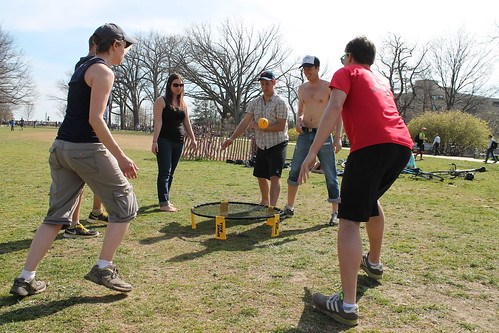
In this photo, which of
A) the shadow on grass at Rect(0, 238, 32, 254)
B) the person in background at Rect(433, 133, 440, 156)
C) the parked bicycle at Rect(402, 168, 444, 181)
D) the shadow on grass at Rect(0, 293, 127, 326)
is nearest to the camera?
the shadow on grass at Rect(0, 293, 127, 326)

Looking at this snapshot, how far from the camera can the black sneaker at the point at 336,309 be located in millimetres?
2604

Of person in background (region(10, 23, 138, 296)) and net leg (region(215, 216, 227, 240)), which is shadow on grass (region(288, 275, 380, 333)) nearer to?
person in background (region(10, 23, 138, 296))

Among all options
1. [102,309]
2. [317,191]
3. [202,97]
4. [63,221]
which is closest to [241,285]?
[102,309]

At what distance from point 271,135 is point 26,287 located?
3.58 meters

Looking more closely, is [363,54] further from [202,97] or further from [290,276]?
[202,97]

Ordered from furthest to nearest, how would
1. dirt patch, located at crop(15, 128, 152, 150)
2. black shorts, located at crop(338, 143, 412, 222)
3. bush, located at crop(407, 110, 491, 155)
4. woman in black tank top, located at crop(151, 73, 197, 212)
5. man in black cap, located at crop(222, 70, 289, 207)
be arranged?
1. bush, located at crop(407, 110, 491, 155)
2. dirt patch, located at crop(15, 128, 152, 150)
3. woman in black tank top, located at crop(151, 73, 197, 212)
4. man in black cap, located at crop(222, 70, 289, 207)
5. black shorts, located at crop(338, 143, 412, 222)

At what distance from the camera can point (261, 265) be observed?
12.0ft

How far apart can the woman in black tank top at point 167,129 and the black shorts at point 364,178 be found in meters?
3.67

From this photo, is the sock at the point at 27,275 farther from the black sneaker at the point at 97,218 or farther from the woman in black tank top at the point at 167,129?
the woman in black tank top at the point at 167,129

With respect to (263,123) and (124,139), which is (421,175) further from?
(124,139)

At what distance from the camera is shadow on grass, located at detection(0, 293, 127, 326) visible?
253 centimetres

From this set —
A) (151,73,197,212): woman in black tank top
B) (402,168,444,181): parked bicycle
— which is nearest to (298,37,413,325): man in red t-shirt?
(151,73,197,212): woman in black tank top

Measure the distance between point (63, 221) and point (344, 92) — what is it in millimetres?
2144

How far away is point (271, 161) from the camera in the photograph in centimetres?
559
